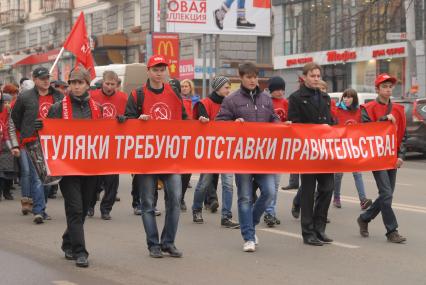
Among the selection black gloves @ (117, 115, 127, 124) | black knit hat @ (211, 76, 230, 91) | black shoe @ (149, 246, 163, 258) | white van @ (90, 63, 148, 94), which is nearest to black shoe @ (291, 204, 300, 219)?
black knit hat @ (211, 76, 230, 91)

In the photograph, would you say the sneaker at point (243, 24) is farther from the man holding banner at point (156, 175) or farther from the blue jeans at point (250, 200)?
the man holding banner at point (156, 175)

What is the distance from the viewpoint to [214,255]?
329 inches

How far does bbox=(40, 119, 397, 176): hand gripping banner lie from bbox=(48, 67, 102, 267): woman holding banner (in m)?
0.10

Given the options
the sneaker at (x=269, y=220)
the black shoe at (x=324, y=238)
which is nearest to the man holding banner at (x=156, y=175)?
the black shoe at (x=324, y=238)

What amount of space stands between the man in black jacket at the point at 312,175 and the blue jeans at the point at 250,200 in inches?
17.9

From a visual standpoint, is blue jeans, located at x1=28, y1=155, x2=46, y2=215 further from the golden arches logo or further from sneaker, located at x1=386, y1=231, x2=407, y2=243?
the golden arches logo

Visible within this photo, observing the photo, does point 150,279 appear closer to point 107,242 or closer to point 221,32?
point 107,242

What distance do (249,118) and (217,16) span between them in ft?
79.3

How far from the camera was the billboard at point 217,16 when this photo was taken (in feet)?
103

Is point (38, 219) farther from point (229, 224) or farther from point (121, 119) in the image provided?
point (121, 119)

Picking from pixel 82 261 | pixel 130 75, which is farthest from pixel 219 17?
pixel 82 261

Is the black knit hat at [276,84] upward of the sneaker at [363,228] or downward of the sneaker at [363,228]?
upward

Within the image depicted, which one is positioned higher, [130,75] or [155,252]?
[130,75]

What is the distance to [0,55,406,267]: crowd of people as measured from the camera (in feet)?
26.2
